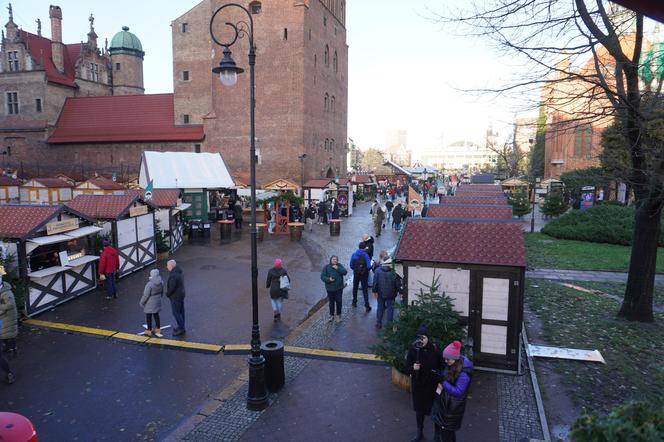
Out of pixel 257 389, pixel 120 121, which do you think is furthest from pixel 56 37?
pixel 257 389

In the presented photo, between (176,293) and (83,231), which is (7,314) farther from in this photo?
(83,231)

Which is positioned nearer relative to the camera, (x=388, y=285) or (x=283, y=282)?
(x=388, y=285)

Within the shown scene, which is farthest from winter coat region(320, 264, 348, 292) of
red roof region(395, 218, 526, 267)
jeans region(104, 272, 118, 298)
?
jeans region(104, 272, 118, 298)

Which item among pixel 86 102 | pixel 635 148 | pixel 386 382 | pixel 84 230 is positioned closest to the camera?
pixel 386 382

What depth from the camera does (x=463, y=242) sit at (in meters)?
8.70

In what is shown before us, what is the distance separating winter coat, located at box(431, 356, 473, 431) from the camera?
18.0 feet

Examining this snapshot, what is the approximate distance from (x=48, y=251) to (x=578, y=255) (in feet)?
61.9

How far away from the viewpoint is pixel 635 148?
1019 cm

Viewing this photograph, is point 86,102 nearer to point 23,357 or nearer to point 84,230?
point 84,230

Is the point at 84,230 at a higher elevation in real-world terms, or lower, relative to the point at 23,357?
higher

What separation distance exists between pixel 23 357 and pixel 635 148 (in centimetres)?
1314

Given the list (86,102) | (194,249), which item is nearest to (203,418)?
(194,249)

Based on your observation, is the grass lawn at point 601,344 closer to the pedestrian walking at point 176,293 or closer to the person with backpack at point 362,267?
the person with backpack at point 362,267

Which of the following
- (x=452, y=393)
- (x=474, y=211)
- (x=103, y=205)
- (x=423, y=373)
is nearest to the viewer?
(x=452, y=393)
